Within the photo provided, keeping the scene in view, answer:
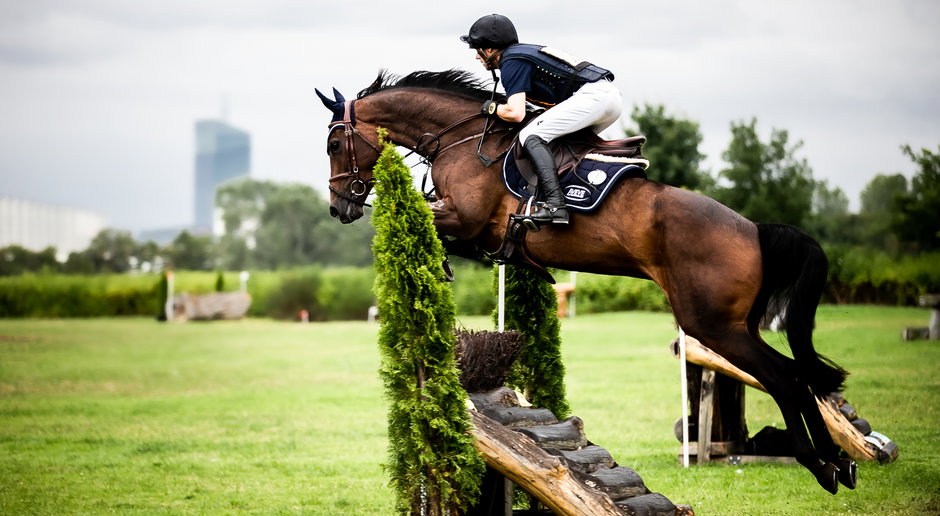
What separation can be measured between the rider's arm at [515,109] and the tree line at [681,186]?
6.43m

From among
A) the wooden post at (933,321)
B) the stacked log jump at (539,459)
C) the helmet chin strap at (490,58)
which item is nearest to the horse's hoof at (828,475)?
the stacked log jump at (539,459)

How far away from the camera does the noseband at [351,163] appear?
5812 millimetres

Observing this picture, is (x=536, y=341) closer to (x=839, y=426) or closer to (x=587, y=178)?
(x=587, y=178)

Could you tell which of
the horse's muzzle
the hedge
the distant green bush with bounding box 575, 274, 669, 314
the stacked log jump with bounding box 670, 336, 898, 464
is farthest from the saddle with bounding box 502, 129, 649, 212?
the distant green bush with bounding box 575, 274, 669, 314

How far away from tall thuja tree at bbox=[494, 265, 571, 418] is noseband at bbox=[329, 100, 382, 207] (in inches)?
45.6

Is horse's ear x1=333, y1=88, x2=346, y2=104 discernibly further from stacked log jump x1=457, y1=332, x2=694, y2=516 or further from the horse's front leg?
stacked log jump x1=457, y1=332, x2=694, y2=516

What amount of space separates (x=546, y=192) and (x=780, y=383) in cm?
160

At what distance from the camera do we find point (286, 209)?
47.1 m

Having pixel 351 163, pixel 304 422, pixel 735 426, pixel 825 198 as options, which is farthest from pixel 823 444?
pixel 825 198

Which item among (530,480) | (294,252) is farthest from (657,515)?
(294,252)

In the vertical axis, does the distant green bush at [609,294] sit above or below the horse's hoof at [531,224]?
below

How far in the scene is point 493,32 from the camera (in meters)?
5.41

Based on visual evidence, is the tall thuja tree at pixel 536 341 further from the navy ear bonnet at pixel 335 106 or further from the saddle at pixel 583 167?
the navy ear bonnet at pixel 335 106

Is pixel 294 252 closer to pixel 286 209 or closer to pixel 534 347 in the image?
pixel 286 209
